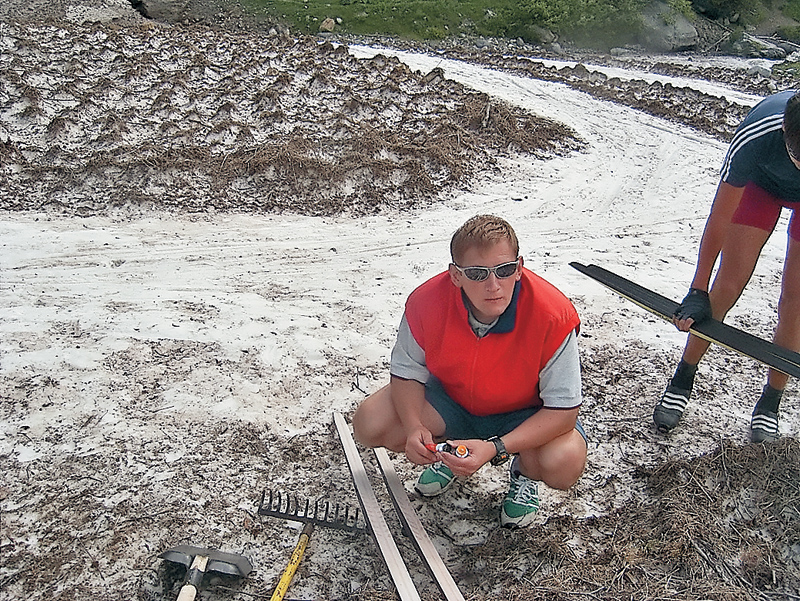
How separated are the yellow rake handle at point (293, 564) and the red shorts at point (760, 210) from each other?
2117 millimetres

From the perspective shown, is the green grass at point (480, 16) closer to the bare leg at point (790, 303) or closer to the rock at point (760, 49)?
the rock at point (760, 49)

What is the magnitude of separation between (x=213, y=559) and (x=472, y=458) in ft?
3.19

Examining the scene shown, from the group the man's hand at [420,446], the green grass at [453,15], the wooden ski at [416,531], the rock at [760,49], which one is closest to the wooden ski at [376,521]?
the wooden ski at [416,531]

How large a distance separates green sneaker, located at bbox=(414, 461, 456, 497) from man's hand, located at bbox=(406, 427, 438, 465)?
1.53ft

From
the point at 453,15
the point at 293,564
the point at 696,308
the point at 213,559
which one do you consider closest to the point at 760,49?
the point at 453,15

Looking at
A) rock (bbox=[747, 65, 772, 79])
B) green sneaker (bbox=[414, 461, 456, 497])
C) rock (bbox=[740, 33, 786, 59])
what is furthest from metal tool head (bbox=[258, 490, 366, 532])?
rock (bbox=[740, 33, 786, 59])

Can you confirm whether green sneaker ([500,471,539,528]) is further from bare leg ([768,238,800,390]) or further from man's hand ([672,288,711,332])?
bare leg ([768,238,800,390])

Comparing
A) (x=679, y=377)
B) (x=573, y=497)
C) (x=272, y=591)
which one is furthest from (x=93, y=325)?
(x=679, y=377)

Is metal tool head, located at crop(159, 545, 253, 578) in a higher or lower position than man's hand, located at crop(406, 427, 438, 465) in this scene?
lower

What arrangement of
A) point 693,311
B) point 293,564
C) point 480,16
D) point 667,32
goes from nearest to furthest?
point 293,564, point 693,311, point 667,32, point 480,16

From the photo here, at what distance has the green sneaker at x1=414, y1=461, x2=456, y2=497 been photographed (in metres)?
2.72

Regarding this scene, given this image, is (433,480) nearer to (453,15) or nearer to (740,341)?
(740,341)

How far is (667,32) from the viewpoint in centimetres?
2006

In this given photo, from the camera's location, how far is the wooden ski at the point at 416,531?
2203 mm
